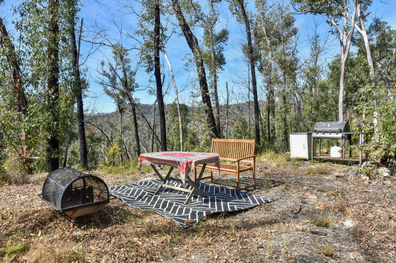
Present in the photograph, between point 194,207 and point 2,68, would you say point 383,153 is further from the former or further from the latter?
point 2,68

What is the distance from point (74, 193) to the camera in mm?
3213

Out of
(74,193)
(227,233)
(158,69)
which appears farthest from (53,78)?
(227,233)

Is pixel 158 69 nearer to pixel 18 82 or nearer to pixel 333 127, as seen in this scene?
pixel 18 82

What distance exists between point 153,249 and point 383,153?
5230 millimetres

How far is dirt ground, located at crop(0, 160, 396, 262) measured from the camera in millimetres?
2463

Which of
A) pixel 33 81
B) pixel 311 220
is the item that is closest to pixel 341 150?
pixel 311 220

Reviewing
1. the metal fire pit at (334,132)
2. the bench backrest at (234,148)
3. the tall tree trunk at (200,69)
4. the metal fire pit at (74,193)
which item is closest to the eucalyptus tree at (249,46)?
the tall tree trunk at (200,69)

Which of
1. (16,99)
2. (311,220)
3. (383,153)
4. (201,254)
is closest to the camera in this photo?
(201,254)

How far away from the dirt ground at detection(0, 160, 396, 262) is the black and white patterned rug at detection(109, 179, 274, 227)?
122mm

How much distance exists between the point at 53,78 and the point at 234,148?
5636 mm

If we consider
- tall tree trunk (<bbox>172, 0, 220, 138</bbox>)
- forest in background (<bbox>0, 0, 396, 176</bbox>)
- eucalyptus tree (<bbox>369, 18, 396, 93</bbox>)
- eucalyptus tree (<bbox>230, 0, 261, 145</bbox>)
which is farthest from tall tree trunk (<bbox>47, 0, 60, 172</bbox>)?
eucalyptus tree (<bbox>369, 18, 396, 93</bbox>)

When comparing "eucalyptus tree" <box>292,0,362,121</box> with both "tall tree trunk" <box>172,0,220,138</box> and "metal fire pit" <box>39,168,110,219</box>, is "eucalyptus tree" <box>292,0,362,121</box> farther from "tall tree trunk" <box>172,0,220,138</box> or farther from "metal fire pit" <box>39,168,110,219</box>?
"metal fire pit" <box>39,168,110,219</box>

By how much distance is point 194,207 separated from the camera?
3.81 meters

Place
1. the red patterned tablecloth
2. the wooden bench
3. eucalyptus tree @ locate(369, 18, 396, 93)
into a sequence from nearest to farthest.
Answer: the red patterned tablecloth < the wooden bench < eucalyptus tree @ locate(369, 18, 396, 93)
